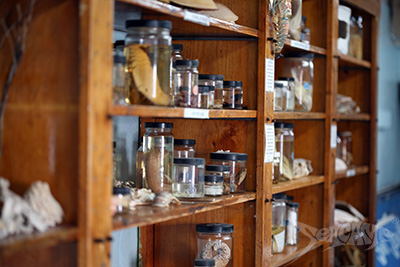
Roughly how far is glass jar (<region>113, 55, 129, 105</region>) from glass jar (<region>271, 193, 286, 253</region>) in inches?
41.4

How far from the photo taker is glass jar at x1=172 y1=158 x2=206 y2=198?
5.77 feet

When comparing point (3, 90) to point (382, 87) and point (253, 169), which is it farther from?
point (382, 87)

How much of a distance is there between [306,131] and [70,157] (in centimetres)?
165

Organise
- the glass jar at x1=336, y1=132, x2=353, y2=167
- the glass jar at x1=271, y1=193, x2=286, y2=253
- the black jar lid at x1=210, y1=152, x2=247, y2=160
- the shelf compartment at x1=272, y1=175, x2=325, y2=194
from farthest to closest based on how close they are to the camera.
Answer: the glass jar at x1=336, y1=132, x2=353, y2=167
the glass jar at x1=271, y1=193, x2=286, y2=253
the shelf compartment at x1=272, y1=175, x2=325, y2=194
the black jar lid at x1=210, y1=152, x2=247, y2=160

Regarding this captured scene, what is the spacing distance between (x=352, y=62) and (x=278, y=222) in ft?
3.62

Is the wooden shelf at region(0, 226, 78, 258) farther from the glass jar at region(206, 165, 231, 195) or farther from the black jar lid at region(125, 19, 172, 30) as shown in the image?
the glass jar at region(206, 165, 231, 195)

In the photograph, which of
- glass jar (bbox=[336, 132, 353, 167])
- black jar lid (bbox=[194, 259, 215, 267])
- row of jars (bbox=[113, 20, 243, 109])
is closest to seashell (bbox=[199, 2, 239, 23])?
→ row of jars (bbox=[113, 20, 243, 109])

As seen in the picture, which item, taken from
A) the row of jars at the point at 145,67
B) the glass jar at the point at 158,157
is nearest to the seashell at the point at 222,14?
the row of jars at the point at 145,67

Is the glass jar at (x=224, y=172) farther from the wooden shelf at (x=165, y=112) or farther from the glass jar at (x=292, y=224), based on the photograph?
the glass jar at (x=292, y=224)

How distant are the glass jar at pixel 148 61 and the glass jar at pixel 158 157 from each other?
0.94 ft

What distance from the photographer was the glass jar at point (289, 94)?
2.32m

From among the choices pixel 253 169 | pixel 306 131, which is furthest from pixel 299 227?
pixel 253 169

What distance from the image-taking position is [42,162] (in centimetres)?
130

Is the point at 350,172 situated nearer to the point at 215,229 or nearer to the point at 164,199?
the point at 215,229
